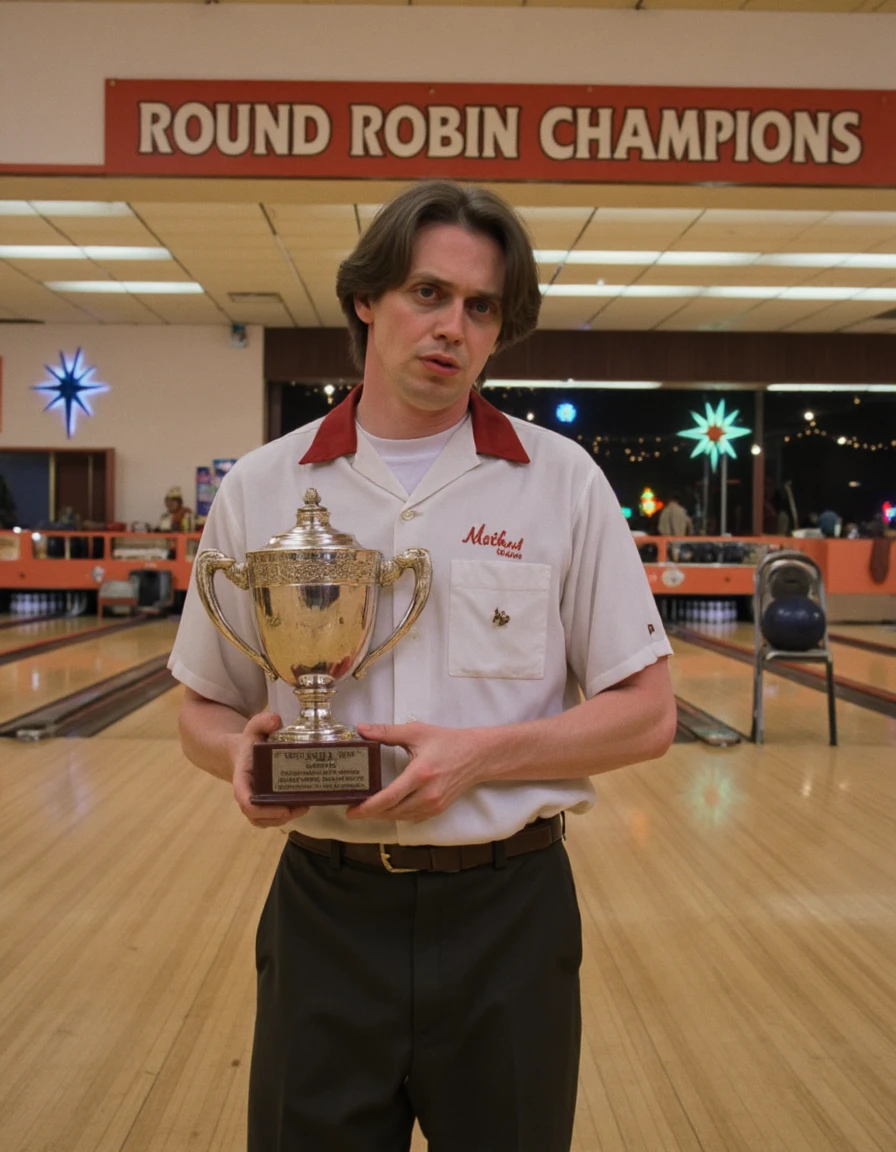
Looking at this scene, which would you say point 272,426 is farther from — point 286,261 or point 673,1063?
point 673,1063

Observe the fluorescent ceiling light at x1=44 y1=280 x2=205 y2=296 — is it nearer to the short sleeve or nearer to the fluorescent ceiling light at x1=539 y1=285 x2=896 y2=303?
the fluorescent ceiling light at x1=539 y1=285 x2=896 y2=303

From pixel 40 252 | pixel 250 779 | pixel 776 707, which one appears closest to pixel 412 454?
pixel 250 779

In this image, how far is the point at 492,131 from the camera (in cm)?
488

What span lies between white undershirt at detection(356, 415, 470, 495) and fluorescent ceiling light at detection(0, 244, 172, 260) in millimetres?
9131

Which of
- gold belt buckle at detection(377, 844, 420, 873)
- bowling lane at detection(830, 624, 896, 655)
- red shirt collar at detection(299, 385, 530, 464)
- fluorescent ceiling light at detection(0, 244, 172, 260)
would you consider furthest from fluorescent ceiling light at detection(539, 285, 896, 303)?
gold belt buckle at detection(377, 844, 420, 873)

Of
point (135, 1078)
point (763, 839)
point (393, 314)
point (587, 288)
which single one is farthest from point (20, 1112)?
point (587, 288)

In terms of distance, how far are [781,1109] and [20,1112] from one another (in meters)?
1.41

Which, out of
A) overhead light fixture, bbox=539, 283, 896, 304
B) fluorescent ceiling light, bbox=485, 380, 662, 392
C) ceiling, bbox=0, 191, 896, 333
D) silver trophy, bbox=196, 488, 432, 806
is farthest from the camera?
fluorescent ceiling light, bbox=485, 380, 662, 392

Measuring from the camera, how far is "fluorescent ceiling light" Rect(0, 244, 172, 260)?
9.62 m

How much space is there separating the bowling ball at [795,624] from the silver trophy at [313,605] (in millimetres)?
4564

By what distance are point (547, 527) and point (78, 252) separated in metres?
9.70

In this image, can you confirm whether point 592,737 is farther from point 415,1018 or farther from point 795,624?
point 795,624

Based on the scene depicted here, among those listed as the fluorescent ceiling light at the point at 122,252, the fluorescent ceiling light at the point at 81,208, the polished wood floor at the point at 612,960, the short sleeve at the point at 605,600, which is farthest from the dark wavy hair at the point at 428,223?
the fluorescent ceiling light at the point at 122,252

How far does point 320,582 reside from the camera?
110 cm
